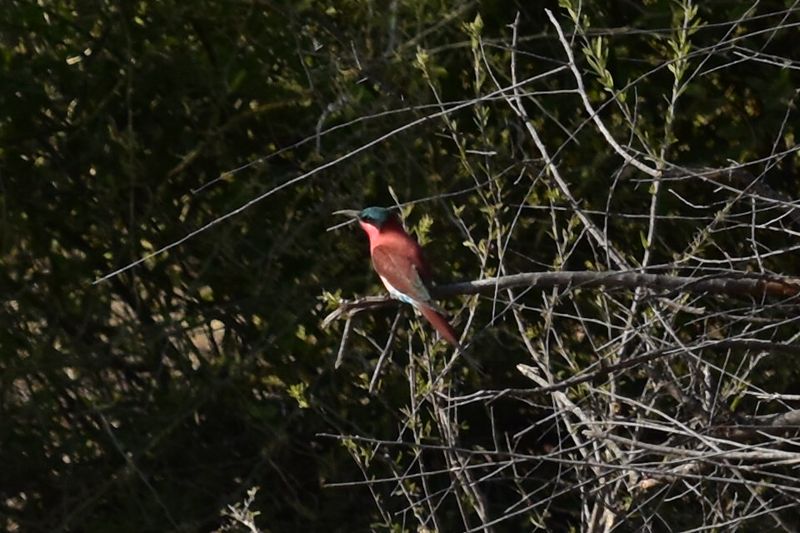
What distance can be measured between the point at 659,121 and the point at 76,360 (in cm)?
195

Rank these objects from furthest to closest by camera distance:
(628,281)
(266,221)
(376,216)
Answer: (266,221) → (376,216) → (628,281)

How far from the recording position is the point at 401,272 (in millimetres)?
3789

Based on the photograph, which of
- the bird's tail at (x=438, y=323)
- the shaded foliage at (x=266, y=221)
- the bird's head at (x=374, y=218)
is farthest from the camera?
the shaded foliage at (x=266, y=221)

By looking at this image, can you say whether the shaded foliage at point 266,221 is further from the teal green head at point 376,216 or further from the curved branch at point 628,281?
the curved branch at point 628,281

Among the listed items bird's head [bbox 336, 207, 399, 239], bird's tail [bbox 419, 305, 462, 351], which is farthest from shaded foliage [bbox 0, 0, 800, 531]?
bird's tail [bbox 419, 305, 462, 351]

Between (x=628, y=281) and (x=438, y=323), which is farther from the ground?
(x=628, y=281)

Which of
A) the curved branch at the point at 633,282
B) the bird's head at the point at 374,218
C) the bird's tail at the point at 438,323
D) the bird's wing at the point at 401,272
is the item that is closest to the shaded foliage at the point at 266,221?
the bird's head at the point at 374,218

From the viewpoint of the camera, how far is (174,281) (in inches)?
190

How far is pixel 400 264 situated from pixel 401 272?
6 cm

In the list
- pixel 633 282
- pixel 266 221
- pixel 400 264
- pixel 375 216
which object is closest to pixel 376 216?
pixel 375 216

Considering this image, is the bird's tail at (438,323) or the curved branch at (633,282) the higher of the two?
the curved branch at (633,282)

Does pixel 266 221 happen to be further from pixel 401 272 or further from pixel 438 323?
pixel 438 323

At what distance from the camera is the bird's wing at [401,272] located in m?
3.52

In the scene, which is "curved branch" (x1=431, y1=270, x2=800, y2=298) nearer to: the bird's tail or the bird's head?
the bird's tail
